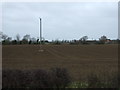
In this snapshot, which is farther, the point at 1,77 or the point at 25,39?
the point at 25,39

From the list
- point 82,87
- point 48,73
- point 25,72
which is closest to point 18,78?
point 25,72

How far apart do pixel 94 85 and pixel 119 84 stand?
2.76 feet

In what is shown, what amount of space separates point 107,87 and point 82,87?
2.62 feet

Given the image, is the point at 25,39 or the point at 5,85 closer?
the point at 5,85

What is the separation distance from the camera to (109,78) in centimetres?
959

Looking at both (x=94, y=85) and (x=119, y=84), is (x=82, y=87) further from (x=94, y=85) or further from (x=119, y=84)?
(x=119, y=84)

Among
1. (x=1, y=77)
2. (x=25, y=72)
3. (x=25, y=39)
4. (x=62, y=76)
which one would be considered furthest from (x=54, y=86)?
(x=25, y=39)

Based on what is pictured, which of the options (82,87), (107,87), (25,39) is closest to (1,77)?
(82,87)

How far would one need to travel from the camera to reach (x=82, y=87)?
9.43 metres

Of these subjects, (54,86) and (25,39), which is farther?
(25,39)

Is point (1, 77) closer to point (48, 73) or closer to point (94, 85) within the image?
point (48, 73)

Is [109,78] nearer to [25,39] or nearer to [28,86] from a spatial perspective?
[28,86]

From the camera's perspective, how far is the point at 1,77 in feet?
30.1

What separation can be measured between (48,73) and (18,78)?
37.4 inches
